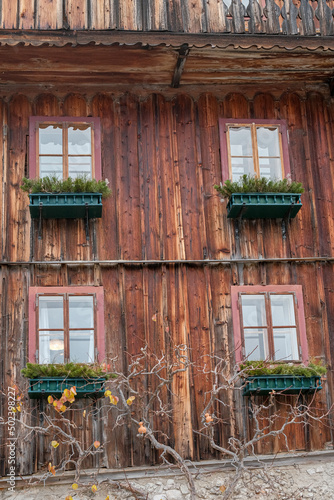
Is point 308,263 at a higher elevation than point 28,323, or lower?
higher

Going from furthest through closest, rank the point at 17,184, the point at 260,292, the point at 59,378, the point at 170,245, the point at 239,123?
the point at 239,123 < the point at 17,184 < the point at 170,245 < the point at 260,292 < the point at 59,378

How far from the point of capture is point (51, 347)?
12.7 m

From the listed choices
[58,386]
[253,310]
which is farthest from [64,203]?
[253,310]

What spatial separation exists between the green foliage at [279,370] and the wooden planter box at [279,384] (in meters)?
0.06

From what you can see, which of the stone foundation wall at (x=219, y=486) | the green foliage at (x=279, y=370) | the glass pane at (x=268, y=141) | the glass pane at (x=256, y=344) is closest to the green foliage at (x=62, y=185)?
the glass pane at (x=268, y=141)

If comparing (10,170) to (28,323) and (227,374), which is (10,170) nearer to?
(28,323)

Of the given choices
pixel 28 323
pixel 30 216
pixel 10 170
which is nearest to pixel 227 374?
pixel 28 323

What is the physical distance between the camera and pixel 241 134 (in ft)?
47.2

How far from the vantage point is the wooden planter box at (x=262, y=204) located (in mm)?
13328

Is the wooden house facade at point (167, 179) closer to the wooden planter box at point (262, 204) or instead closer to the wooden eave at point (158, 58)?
the wooden eave at point (158, 58)

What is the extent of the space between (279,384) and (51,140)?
18.5ft

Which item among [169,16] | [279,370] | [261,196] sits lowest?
→ [279,370]

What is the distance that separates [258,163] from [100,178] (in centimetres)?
275

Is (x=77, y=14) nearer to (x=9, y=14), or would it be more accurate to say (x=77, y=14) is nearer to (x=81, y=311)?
(x=9, y=14)
